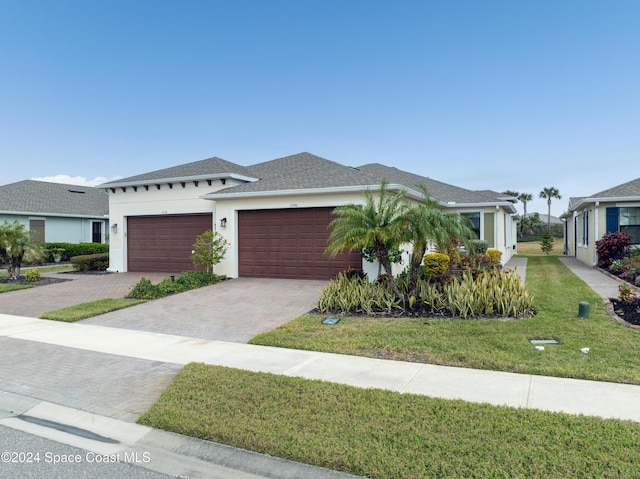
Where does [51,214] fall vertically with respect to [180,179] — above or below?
below

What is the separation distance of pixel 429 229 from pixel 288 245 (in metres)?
6.86

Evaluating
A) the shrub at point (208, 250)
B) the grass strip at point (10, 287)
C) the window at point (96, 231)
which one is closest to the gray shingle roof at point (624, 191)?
the shrub at point (208, 250)

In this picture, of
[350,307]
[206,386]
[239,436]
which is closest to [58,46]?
[350,307]

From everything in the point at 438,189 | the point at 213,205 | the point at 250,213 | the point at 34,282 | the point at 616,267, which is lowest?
the point at 34,282

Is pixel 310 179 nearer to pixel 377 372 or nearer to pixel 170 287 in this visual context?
pixel 170 287

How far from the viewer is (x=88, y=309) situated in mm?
10109

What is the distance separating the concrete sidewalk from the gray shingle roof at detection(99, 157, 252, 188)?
9.79 m

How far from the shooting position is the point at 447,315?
345 inches

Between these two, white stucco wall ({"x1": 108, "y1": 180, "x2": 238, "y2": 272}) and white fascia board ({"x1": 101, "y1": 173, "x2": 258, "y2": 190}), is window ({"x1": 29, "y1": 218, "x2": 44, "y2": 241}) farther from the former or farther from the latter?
white fascia board ({"x1": 101, "y1": 173, "x2": 258, "y2": 190})

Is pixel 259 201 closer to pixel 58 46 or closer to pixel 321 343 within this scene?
pixel 321 343

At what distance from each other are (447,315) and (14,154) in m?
26.3

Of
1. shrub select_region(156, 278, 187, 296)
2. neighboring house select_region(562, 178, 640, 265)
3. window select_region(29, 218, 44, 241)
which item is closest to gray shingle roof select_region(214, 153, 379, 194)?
shrub select_region(156, 278, 187, 296)

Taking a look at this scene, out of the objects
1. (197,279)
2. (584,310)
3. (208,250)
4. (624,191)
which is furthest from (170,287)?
(624,191)

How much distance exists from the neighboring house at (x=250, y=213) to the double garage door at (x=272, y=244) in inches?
1.4
